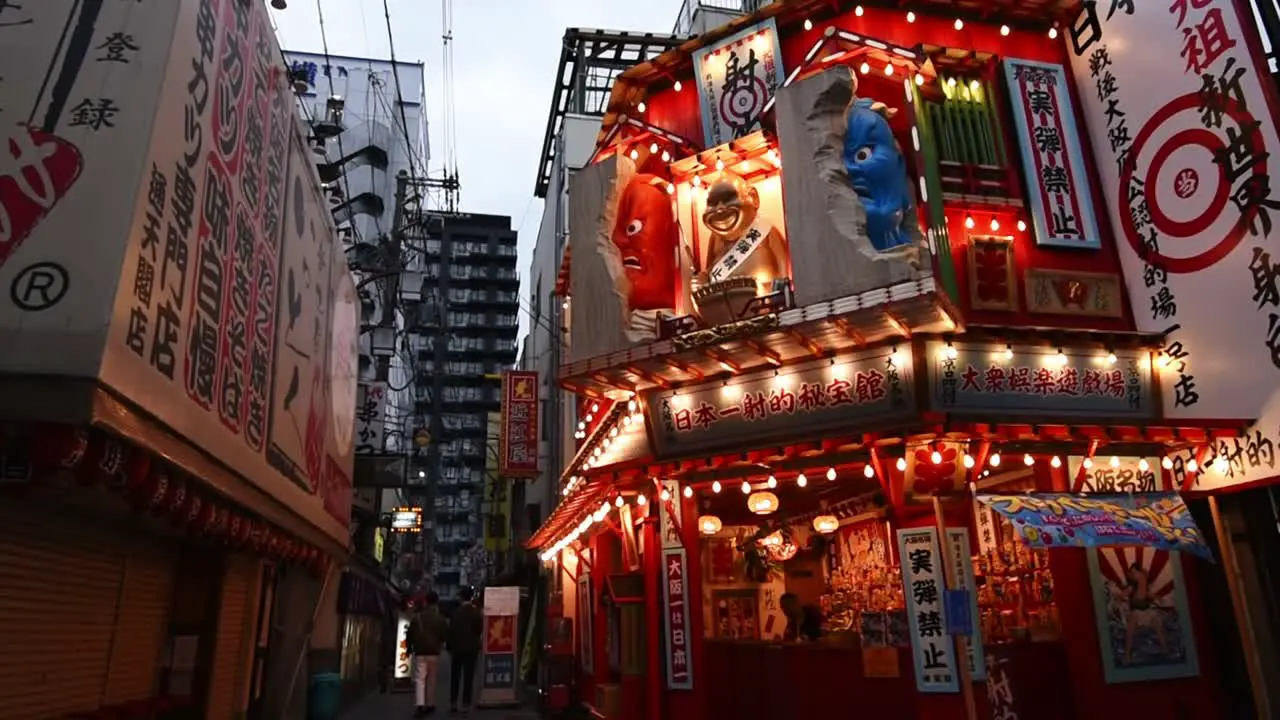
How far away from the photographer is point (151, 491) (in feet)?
19.3

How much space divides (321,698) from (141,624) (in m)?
6.79

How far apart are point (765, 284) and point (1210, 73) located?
650 cm

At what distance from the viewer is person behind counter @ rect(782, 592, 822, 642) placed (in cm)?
1431

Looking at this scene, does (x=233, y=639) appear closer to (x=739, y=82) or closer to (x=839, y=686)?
(x=839, y=686)

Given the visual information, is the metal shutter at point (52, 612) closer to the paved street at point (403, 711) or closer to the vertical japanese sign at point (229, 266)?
Result: the vertical japanese sign at point (229, 266)

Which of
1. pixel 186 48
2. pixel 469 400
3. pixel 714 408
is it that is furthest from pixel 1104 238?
pixel 469 400

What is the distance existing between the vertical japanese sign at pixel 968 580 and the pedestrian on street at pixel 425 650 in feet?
33.3

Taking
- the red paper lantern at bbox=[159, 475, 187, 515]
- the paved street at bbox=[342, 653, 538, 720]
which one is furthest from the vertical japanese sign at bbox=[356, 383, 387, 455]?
the red paper lantern at bbox=[159, 475, 187, 515]

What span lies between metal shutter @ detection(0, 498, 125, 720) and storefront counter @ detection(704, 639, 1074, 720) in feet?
28.9

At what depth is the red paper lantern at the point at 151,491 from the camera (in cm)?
578

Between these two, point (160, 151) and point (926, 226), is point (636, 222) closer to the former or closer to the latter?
point (926, 226)

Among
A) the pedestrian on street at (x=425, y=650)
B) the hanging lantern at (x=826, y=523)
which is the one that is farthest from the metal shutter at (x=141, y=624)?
the hanging lantern at (x=826, y=523)

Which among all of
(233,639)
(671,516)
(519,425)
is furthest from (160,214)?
(519,425)

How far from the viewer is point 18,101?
231 inches
